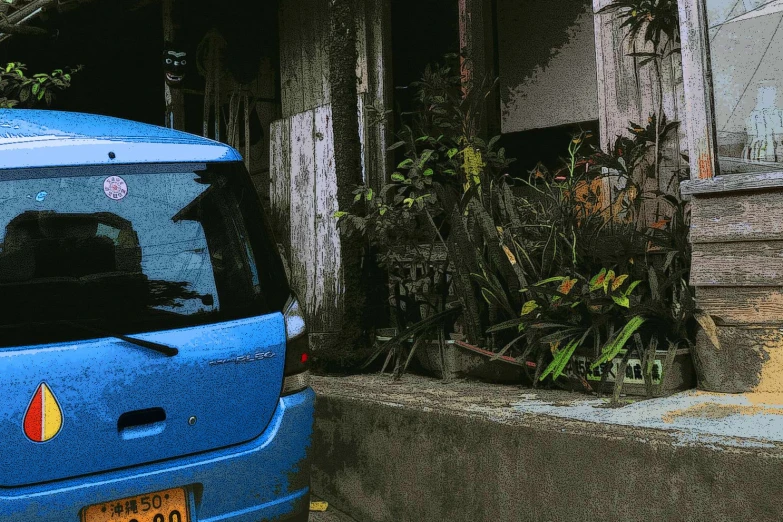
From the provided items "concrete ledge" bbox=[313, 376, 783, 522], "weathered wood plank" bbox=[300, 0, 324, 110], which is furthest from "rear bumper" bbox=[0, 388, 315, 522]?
"weathered wood plank" bbox=[300, 0, 324, 110]

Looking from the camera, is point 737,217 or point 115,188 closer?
point 115,188

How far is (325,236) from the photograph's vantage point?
734cm

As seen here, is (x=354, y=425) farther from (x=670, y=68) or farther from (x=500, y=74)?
(x=500, y=74)

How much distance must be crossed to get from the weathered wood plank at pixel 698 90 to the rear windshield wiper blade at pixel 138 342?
267 cm

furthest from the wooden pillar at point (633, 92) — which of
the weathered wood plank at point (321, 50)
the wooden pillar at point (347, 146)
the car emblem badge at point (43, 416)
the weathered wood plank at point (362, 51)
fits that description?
the car emblem badge at point (43, 416)

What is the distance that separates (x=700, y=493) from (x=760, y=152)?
5.81 feet

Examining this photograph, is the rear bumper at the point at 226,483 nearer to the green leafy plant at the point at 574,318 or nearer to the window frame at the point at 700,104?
the green leafy plant at the point at 574,318

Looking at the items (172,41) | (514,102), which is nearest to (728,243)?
(514,102)

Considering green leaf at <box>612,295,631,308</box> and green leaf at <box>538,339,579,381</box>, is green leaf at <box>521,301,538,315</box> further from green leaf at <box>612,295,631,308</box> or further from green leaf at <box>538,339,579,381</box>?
green leaf at <box>612,295,631,308</box>

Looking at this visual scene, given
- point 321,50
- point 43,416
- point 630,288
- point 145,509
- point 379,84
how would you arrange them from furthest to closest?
point 321,50 → point 379,84 → point 630,288 → point 145,509 → point 43,416

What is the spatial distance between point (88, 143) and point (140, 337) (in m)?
0.71

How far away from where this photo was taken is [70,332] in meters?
2.69

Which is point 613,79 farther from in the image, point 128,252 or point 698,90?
point 128,252

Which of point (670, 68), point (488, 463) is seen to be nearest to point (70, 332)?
point (488, 463)
